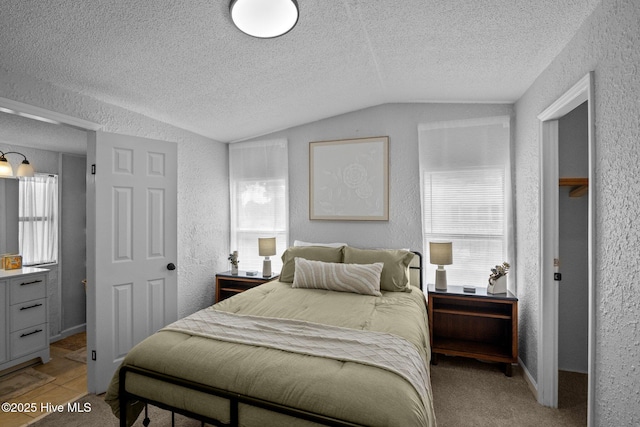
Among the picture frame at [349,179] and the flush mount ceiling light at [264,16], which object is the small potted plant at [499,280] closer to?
the picture frame at [349,179]

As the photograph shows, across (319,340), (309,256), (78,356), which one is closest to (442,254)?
(309,256)

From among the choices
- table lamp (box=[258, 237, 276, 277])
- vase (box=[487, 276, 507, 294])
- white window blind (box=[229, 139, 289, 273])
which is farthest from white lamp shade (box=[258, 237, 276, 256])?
vase (box=[487, 276, 507, 294])

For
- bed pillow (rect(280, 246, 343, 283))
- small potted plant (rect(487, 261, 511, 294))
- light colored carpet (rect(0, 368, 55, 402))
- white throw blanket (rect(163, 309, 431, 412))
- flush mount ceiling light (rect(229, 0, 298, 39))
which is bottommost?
light colored carpet (rect(0, 368, 55, 402))

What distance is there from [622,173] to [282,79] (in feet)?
7.41

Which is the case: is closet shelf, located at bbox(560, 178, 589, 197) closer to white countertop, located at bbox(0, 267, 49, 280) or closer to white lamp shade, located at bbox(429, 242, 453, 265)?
white lamp shade, located at bbox(429, 242, 453, 265)

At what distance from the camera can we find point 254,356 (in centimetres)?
159

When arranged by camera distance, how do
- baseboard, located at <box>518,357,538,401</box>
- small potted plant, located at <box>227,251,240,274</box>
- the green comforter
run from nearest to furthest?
the green comforter < baseboard, located at <box>518,357,538,401</box> < small potted plant, located at <box>227,251,240,274</box>

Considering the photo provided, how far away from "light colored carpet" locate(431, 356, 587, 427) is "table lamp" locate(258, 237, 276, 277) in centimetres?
197

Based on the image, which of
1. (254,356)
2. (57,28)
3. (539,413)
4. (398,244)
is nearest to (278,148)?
(398,244)

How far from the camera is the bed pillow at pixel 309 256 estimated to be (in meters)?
3.16

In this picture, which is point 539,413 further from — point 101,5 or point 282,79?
point 101,5

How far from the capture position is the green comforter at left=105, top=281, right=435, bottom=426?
4.20 ft

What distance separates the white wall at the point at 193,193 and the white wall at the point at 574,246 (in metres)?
3.60

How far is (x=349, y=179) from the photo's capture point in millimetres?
3646
